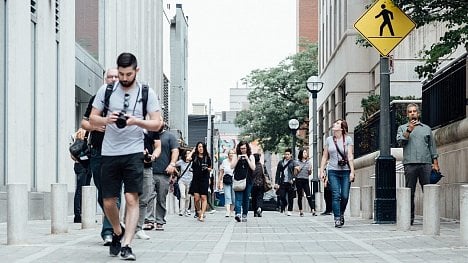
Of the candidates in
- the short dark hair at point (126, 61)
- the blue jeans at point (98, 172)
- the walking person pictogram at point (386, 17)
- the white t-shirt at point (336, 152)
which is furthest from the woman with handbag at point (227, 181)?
the short dark hair at point (126, 61)

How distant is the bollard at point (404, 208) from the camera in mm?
14562

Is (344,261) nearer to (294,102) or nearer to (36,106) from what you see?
(36,106)

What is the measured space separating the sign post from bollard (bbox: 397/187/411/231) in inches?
86.5

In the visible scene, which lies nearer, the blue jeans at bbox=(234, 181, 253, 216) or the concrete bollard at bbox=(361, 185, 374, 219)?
the concrete bollard at bbox=(361, 185, 374, 219)

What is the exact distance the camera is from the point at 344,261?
992 cm

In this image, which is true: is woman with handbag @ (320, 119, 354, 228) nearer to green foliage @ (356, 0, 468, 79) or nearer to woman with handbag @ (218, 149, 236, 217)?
green foliage @ (356, 0, 468, 79)

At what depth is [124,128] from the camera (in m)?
9.69

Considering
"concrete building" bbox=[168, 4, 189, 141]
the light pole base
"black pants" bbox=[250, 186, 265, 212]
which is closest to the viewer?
the light pole base

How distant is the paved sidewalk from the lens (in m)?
10.1

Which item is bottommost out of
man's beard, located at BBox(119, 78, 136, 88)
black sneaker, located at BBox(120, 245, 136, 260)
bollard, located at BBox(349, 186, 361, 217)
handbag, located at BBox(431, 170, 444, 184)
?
black sneaker, located at BBox(120, 245, 136, 260)

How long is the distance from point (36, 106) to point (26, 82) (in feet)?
5.33

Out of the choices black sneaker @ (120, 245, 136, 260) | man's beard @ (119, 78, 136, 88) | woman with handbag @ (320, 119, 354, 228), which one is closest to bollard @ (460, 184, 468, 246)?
black sneaker @ (120, 245, 136, 260)

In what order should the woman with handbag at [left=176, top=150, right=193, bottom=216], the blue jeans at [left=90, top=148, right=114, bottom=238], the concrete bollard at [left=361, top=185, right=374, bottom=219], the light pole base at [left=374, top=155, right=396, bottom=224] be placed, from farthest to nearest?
the woman with handbag at [left=176, top=150, right=193, bottom=216]
the concrete bollard at [left=361, top=185, right=374, bottom=219]
the light pole base at [left=374, top=155, right=396, bottom=224]
the blue jeans at [left=90, top=148, right=114, bottom=238]

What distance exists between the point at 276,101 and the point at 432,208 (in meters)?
55.1
